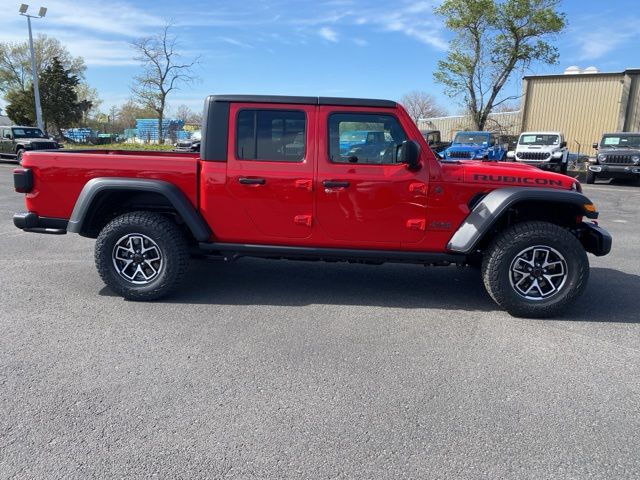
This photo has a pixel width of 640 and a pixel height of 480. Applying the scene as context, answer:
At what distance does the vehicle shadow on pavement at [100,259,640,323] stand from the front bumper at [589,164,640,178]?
46.3ft

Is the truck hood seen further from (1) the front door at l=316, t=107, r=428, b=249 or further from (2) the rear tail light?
(2) the rear tail light

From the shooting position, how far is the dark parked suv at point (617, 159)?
17.7 meters

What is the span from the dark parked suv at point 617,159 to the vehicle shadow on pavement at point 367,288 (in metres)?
14.2

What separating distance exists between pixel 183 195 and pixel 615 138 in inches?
778

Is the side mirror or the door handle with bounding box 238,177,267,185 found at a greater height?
the side mirror

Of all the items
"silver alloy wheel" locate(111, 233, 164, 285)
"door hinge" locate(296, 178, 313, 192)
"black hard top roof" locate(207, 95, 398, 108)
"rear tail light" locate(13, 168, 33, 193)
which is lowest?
"silver alloy wheel" locate(111, 233, 164, 285)

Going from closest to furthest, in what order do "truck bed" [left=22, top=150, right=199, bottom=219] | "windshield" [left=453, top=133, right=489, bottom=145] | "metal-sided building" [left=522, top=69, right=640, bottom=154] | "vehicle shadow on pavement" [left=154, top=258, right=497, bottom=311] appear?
"truck bed" [left=22, top=150, right=199, bottom=219], "vehicle shadow on pavement" [left=154, top=258, right=497, bottom=311], "windshield" [left=453, top=133, right=489, bottom=145], "metal-sided building" [left=522, top=69, right=640, bottom=154]

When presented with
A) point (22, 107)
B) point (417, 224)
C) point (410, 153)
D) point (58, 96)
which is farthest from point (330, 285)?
point (22, 107)

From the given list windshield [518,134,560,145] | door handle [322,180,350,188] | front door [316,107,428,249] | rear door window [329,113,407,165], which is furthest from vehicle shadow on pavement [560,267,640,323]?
windshield [518,134,560,145]

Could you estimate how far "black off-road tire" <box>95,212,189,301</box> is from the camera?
4.58 metres

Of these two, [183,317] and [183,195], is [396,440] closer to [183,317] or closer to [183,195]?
[183,317]

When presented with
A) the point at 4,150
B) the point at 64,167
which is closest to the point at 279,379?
the point at 64,167

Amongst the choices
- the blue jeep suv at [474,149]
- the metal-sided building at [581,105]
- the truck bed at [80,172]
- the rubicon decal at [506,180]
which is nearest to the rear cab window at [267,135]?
the truck bed at [80,172]

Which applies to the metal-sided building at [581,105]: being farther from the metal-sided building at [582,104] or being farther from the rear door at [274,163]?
the rear door at [274,163]
